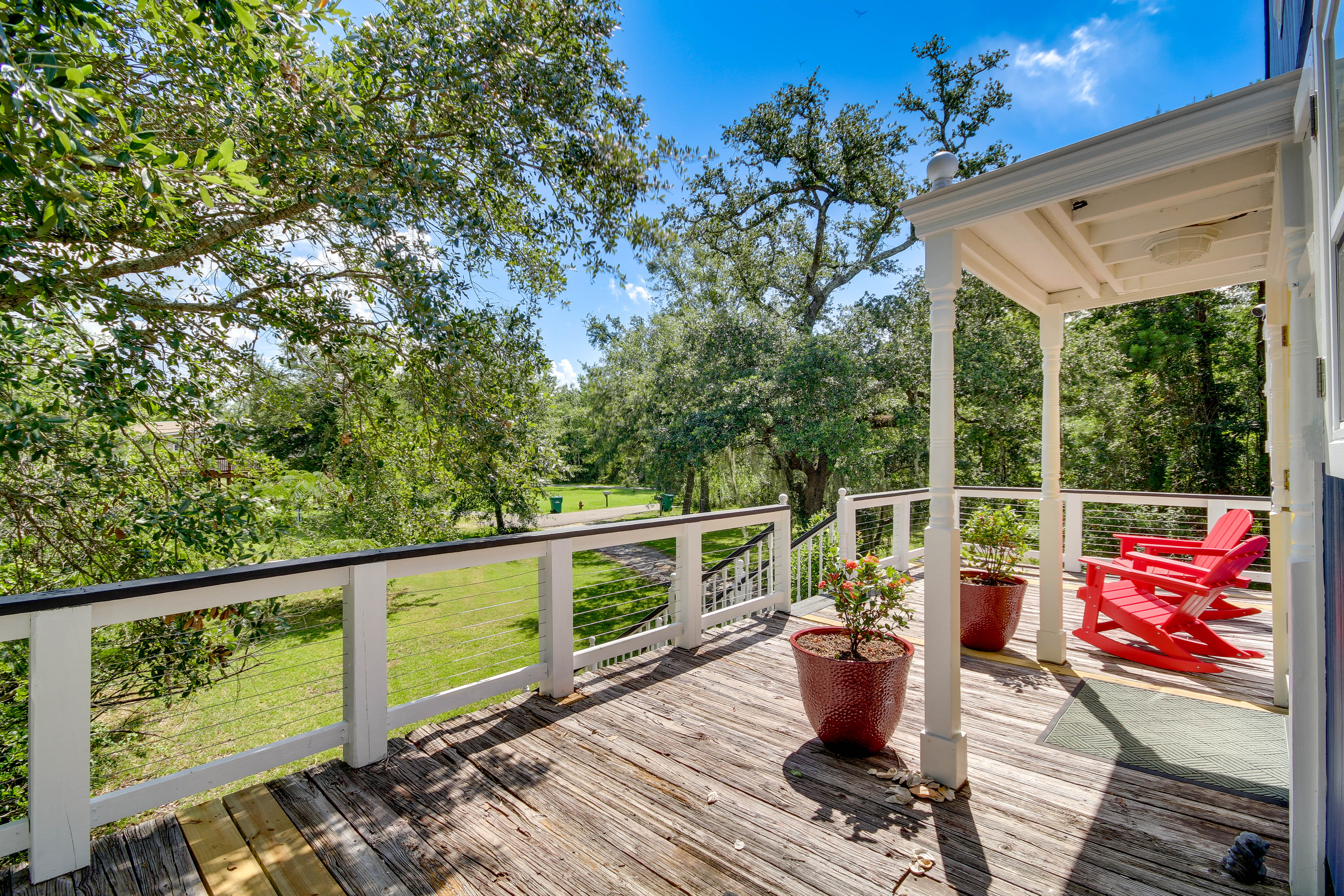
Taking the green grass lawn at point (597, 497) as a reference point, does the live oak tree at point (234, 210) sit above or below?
above

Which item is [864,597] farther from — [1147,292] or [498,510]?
[498,510]

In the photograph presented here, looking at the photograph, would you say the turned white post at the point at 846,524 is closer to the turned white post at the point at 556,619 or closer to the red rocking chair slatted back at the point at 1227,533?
the red rocking chair slatted back at the point at 1227,533

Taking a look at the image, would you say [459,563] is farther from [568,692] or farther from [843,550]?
[843,550]

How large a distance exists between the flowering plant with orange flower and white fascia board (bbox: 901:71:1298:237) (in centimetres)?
158

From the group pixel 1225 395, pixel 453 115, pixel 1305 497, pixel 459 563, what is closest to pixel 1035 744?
pixel 1305 497

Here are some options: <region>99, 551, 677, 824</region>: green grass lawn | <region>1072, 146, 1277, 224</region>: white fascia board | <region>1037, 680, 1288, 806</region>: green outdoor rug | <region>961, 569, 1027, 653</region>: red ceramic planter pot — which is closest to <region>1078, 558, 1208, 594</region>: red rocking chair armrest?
<region>961, 569, 1027, 653</region>: red ceramic planter pot

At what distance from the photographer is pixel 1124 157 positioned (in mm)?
2146

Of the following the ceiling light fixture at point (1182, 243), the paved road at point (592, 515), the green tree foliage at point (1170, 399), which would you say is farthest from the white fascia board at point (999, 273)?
the paved road at point (592, 515)

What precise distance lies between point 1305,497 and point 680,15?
7.85m

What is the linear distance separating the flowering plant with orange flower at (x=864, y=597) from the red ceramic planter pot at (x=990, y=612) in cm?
153

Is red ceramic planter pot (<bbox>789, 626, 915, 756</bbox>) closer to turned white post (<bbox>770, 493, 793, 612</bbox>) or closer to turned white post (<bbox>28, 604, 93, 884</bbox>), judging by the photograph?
turned white post (<bbox>770, 493, 793, 612</bbox>)

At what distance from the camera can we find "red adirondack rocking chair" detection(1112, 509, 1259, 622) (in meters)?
3.98

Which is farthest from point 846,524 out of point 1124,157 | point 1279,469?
point 1124,157

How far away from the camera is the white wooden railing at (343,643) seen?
1857 millimetres
